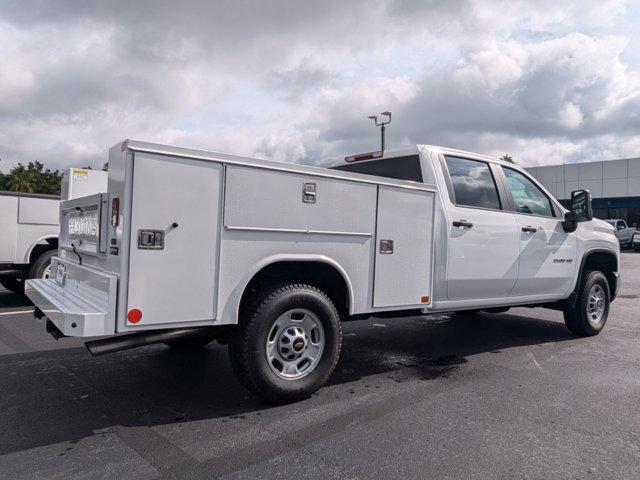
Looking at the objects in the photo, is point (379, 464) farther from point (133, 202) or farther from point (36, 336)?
point (36, 336)

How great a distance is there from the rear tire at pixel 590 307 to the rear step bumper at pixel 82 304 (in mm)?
5645

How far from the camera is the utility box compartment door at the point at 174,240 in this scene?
3336 mm

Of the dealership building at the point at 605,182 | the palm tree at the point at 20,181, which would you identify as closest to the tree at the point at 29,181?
the palm tree at the point at 20,181

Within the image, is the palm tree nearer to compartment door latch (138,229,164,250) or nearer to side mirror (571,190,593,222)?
side mirror (571,190,593,222)

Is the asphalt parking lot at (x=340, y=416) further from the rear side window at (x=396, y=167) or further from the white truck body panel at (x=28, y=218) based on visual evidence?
the white truck body panel at (x=28, y=218)

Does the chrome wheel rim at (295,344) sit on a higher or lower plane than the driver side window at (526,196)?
lower

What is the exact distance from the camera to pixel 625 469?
3162 mm

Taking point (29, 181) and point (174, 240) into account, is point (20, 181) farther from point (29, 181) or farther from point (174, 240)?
point (174, 240)

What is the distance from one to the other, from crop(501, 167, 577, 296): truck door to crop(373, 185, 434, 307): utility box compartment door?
151 cm

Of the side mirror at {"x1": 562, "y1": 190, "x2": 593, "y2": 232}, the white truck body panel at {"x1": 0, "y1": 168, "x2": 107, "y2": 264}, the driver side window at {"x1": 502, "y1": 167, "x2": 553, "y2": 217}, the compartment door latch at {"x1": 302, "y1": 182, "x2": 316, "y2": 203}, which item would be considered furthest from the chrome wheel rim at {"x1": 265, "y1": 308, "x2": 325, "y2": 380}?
the white truck body panel at {"x1": 0, "y1": 168, "x2": 107, "y2": 264}

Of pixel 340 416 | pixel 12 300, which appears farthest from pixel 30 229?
pixel 340 416

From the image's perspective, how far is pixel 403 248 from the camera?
15.4 feet

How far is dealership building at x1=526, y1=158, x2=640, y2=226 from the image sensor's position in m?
37.7

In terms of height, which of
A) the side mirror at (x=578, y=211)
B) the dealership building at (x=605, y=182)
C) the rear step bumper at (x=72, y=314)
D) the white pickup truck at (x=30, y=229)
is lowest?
the rear step bumper at (x=72, y=314)
